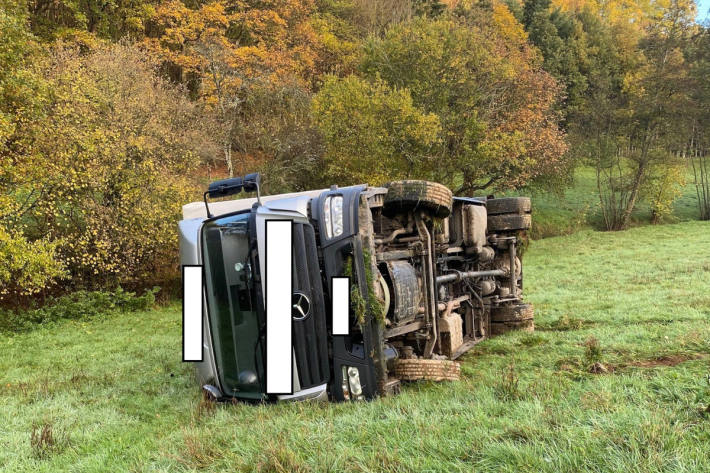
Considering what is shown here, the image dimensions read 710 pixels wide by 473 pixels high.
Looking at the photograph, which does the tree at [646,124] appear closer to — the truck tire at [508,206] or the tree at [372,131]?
the tree at [372,131]

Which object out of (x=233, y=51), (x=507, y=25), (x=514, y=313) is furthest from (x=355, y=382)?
(x=507, y=25)

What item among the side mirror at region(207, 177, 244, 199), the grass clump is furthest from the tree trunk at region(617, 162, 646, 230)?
the grass clump

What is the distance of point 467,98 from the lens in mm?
21359

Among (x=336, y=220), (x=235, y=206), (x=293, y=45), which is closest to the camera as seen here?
(x=336, y=220)

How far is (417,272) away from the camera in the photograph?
468cm

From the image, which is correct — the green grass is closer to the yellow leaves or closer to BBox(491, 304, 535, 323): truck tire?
the yellow leaves

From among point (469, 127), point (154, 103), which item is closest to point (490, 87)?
point (469, 127)

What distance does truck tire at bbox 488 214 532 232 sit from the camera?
6.93 m

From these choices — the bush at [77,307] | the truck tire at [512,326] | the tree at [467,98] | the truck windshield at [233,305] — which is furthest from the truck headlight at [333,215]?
Answer: the tree at [467,98]

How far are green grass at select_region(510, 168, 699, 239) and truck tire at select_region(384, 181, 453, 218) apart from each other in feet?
78.8

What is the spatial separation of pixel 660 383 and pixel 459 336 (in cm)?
219

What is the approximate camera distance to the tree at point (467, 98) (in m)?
20.8

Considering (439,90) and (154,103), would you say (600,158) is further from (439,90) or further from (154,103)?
(154,103)

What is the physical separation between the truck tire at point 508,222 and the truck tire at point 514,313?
1079 millimetres
